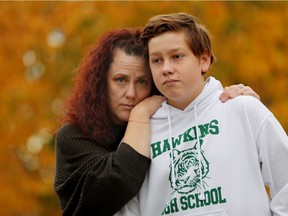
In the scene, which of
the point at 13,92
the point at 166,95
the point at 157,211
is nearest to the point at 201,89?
the point at 166,95

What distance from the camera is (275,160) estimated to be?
3.80 m

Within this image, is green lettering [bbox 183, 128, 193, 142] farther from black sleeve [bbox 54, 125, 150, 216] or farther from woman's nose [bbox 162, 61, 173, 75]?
woman's nose [bbox 162, 61, 173, 75]

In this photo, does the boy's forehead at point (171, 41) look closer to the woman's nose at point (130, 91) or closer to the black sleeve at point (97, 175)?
the woman's nose at point (130, 91)

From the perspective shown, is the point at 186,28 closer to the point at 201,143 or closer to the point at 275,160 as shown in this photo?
the point at 201,143

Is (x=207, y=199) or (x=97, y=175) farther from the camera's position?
(x=97, y=175)

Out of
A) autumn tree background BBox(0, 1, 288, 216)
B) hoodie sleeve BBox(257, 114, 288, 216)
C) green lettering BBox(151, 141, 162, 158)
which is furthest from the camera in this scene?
autumn tree background BBox(0, 1, 288, 216)

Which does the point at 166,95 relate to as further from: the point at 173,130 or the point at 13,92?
the point at 13,92

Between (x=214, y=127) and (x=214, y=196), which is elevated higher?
(x=214, y=127)

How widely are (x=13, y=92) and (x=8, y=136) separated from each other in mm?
605

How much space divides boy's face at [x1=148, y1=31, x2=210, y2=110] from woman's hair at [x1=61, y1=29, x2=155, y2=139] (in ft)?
1.36

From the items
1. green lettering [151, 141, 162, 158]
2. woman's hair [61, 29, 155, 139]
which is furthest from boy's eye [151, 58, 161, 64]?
green lettering [151, 141, 162, 158]

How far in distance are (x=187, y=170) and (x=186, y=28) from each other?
778 millimetres

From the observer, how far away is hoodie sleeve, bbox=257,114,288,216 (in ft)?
12.4

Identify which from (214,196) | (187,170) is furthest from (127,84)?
(214,196)
